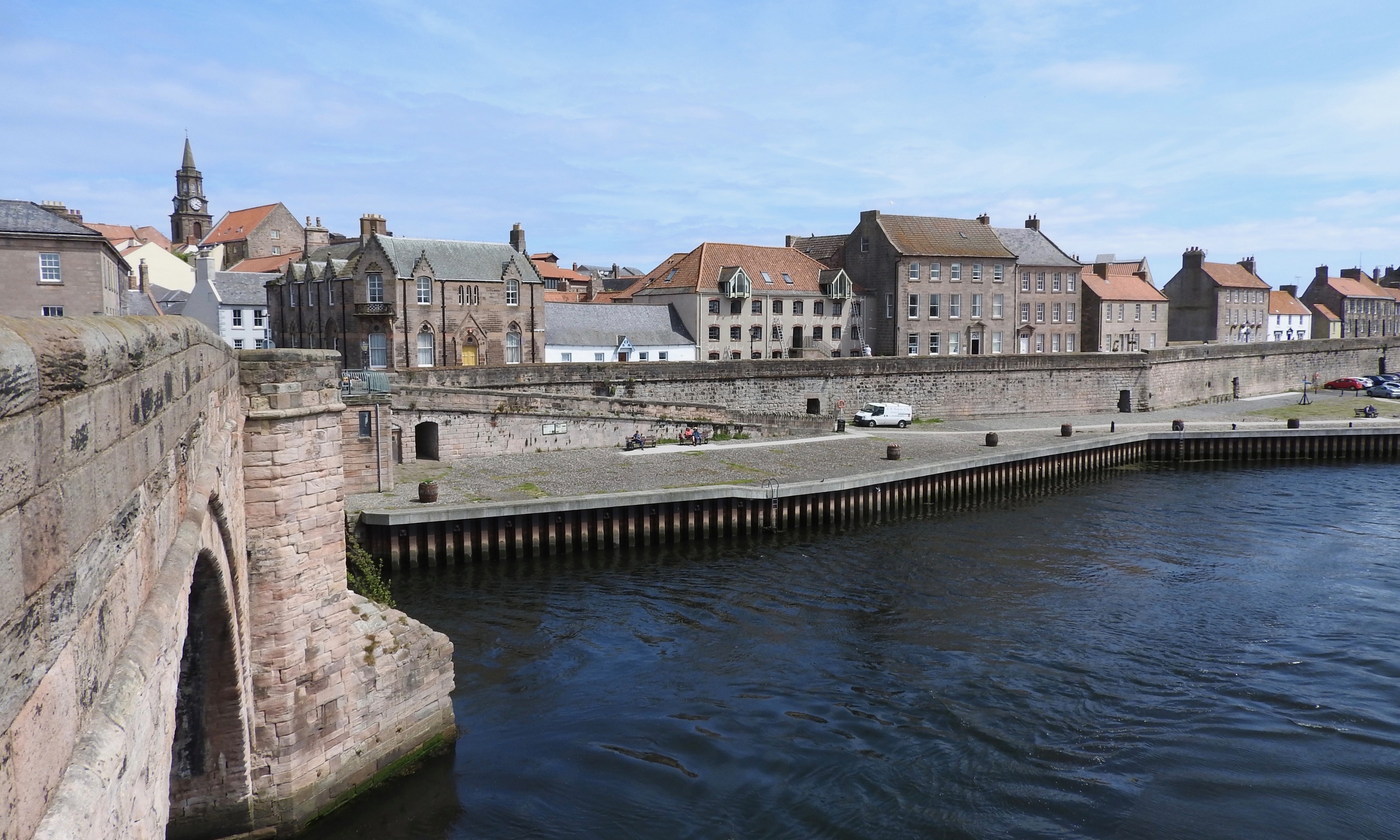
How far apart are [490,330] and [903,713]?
138 feet

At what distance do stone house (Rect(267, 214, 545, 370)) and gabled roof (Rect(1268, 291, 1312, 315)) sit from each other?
85.3 m

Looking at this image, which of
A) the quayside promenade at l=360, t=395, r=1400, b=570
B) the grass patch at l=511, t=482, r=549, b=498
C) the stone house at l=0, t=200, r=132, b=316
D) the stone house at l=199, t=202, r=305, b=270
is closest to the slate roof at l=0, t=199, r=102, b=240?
the stone house at l=0, t=200, r=132, b=316

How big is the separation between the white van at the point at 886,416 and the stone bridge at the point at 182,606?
40518 millimetres

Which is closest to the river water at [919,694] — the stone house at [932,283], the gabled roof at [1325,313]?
the stone house at [932,283]

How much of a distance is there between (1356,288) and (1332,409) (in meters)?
63.0

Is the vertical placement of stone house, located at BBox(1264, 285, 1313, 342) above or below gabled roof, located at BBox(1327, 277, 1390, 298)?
below

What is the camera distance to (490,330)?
Answer: 55.4 m

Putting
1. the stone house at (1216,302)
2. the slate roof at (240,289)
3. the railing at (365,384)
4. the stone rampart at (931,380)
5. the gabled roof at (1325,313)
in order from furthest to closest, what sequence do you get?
the gabled roof at (1325,313) → the stone house at (1216,302) → the slate roof at (240,289) → the stone rampart at (931,380) → the railing at (365,384)

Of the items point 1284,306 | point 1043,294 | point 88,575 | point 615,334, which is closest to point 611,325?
point 615,334

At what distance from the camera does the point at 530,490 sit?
1242 inches

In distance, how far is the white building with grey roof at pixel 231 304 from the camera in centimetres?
7025

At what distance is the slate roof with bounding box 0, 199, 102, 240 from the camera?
39844mm

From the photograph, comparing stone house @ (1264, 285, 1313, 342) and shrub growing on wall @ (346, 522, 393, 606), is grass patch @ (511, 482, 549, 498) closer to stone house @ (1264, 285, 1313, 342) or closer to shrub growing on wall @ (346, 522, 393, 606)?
shrub growing on wall @ (346, 522, 393, 606)

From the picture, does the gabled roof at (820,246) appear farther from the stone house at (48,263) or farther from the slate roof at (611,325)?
the stone house at (48,263)
